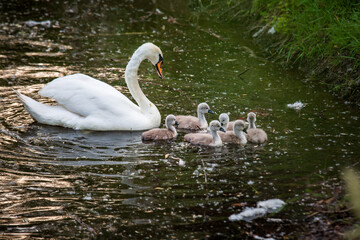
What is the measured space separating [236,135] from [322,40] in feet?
13.2

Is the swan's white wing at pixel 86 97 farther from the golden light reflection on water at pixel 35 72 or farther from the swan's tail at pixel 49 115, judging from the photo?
the golden light reflection on water at pixel 35 72

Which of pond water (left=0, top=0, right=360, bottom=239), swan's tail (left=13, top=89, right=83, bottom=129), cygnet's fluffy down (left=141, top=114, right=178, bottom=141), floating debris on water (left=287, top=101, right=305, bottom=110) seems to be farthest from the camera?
floating debris on water (left=287, top=101, right=305, bottom=110)

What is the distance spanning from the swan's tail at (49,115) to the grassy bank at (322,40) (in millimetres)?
4802

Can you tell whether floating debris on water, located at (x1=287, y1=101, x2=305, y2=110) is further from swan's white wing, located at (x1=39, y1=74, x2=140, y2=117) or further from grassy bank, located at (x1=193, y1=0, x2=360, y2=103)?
swan's white wing, located at (x1=39, y1=74, x2=140, y2=117)

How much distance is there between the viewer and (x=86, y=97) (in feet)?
28.1

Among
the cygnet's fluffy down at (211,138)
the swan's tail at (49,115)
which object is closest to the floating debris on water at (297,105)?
the cygnet's fluffy down at (211,138)

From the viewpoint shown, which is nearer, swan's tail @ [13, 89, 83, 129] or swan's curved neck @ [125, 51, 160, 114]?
swan's tail @ [13, 89, 83, 129]

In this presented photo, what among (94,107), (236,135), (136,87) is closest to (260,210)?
(236,135)

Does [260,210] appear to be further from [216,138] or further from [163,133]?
[163,133]

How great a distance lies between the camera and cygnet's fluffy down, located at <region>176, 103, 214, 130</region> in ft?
27.9

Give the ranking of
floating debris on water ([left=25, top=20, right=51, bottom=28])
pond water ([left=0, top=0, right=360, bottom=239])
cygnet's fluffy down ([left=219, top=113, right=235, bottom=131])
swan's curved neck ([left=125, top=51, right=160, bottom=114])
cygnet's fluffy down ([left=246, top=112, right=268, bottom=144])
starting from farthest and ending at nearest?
floating debris on water ([left=25, top=20, right=51, bottom=28]) → swan's curved neck ([left=125, top=51, right=160, bottom=114]) → cygnet's fluffy down ([left=219, top=113, right=235, bottom=131]) → cygnet's fluffy down ([left=246, top=112, right=268, bottom=144]) → pond water ([left=0, top=0, right=360, bottom=239])

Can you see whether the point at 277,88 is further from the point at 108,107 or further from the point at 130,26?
the point at 130,26

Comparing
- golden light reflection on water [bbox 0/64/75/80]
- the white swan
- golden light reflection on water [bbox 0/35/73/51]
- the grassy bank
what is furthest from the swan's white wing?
golden light reflection on water [bbox 0/35/73/51]

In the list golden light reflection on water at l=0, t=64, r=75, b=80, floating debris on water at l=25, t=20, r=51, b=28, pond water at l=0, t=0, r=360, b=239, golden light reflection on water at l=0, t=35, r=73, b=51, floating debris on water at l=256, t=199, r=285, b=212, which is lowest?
floating debris on water at l=256, t=199, r=285, b=212
